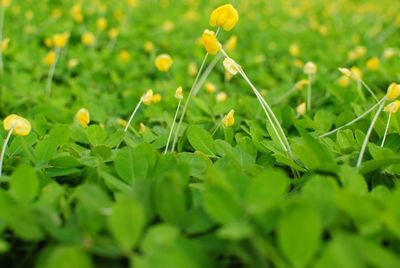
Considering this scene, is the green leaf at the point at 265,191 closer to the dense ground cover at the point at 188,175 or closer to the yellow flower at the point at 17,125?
the dense ground cover at the point at 188,175

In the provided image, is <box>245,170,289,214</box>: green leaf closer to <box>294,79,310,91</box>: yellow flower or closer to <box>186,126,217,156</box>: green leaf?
<box>186,126,217,156</box>: green leaf

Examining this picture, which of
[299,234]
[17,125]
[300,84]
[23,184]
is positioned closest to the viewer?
[299,234]

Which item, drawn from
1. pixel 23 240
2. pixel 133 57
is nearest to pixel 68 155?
pixel 23 240

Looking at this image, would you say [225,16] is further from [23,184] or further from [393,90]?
[23,184]

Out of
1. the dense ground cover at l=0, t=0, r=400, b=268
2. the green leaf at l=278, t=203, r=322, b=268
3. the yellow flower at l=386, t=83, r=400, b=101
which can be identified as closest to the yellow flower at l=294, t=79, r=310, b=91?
the dense ground cover at l=0, t=0, r=400, b=268

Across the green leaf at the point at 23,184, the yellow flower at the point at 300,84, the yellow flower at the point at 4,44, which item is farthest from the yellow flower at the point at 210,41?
the yellow flower at the point at 4,44

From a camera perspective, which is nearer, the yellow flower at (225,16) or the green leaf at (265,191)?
the green leaf at (265,191)

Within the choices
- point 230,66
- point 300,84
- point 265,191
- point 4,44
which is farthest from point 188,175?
point 4,44
